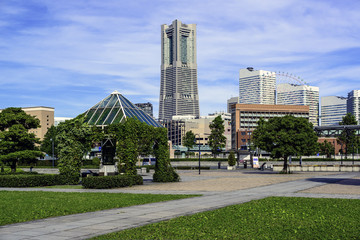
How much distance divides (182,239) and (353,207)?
10.9m

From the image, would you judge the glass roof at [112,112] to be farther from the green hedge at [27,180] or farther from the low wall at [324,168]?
the low wall at [324,168]

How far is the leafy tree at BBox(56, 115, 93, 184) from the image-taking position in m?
37.6

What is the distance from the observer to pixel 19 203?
72.2ft

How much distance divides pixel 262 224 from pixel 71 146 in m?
26.6

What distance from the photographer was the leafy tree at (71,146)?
37.6m

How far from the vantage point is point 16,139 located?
1933 inches

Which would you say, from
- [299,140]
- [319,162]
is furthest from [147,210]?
[319,162]

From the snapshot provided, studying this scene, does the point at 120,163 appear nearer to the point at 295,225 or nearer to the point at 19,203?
the point at 19,203

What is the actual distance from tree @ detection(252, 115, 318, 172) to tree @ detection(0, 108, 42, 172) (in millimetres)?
30376

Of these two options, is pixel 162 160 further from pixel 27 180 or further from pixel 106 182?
pixel 27 180

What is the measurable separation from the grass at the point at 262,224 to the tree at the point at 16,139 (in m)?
35.0

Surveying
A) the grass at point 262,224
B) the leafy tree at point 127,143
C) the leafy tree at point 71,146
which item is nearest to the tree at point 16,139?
the leafy tree at point 71,146

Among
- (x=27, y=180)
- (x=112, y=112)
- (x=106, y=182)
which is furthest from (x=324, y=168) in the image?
(x=27, y=180)

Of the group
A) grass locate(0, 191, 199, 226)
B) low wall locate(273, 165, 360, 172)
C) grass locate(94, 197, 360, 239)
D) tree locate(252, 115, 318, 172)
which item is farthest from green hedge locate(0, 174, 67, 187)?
low wall locate(273, 165, 360, 172)
